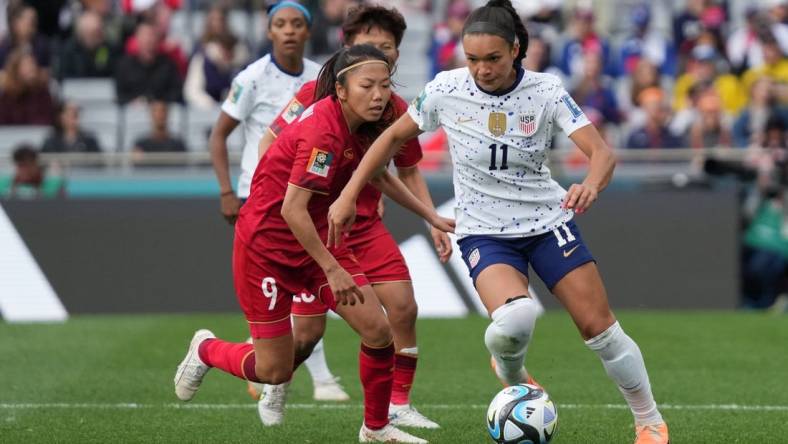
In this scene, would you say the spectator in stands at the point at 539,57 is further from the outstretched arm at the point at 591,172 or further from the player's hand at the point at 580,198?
the player's hand at the point at 580,198

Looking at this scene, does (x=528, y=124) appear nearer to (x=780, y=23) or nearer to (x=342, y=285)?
(x=342, y=285)

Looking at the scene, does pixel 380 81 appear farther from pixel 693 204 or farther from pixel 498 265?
pixel 693 204

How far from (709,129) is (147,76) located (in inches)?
287

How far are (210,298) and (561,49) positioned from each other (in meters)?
7.18

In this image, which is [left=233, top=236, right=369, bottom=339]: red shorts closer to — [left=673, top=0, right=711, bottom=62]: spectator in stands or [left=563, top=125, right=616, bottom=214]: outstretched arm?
[left=563, top=125, right=616, bottom=214]: outstretched arm

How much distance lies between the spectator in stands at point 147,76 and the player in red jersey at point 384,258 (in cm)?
1058

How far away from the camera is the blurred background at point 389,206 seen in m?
14.7

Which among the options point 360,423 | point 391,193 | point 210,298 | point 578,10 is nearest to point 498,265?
point 391,193

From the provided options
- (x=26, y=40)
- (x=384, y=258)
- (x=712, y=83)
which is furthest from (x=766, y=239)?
(x=26, y=40)

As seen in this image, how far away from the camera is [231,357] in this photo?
762cm

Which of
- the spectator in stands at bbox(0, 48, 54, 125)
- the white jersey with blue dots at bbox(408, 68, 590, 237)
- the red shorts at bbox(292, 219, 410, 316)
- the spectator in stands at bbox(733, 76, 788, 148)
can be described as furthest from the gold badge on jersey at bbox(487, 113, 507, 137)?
the spectator in stands at bbox(0, 48, 54, 125)

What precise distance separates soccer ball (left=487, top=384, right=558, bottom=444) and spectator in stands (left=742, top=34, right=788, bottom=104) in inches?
453

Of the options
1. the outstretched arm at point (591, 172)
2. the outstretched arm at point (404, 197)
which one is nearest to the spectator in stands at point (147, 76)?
the outstretched arm at point (404, 197)

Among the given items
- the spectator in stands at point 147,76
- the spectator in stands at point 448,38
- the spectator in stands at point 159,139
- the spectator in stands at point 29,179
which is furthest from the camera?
the spectator in stands at point 448,38
